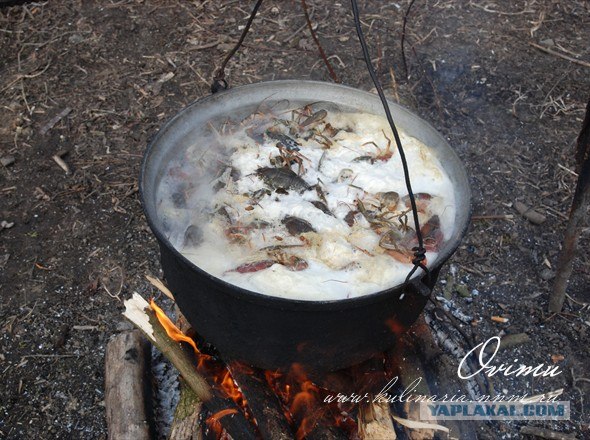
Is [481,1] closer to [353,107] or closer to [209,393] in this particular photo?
[353,107]

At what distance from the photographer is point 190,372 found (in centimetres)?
277

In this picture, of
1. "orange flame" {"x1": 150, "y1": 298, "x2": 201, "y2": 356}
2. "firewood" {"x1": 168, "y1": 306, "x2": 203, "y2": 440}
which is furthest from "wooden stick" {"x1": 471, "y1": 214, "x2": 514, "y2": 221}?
"firewood" {"x1": 168, "y1": 306, "x2": 203, "y2": 440}

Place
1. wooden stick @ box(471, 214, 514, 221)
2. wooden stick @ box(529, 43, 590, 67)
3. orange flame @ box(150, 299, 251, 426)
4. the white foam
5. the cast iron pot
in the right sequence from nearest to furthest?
the cast iron pot < the white foam < orange flame @ box(150, 299, 251, 426) < wooden stick @ box(471, 214, 514, 221) < wooden stick @ box(529, 43, 590, 67)

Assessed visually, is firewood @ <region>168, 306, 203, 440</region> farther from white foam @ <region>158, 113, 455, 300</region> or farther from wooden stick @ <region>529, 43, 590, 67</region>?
wooden stick @ <region>529, 43, 590, 67</region>

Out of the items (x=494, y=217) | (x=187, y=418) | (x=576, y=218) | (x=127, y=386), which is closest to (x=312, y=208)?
(x=187, y=418)

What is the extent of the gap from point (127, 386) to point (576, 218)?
274 centimetres

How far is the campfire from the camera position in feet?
8.39

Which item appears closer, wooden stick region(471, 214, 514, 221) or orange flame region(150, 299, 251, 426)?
orange flame region(150, 299, 251, 426)

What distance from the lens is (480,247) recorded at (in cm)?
398

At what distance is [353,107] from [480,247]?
159 centimetres

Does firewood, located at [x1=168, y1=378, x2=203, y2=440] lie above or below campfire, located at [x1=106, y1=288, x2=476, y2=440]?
below

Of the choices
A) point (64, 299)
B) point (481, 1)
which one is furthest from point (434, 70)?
point (64, 299)

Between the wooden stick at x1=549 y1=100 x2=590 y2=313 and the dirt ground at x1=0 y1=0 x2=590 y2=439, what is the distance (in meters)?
0.16

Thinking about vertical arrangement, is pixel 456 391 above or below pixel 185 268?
below
